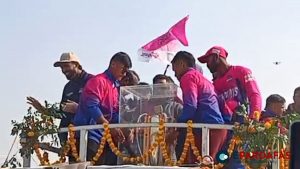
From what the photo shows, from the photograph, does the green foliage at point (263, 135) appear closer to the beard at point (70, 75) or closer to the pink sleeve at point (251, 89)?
the pink sleeve at point (251, 89)

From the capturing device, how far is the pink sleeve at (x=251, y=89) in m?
6.16

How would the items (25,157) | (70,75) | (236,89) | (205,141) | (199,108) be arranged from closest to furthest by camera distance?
(205,141), (199,108), (236,89), (25,157), (70,75)

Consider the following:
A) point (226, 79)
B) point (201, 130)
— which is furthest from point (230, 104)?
point (201, 130)

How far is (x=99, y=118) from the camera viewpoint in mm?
6090

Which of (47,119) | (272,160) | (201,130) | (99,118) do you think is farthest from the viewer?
(47,119)

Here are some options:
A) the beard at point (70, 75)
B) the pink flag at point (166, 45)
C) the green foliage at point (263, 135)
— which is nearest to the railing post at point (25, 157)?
the beard at point (70, 75)

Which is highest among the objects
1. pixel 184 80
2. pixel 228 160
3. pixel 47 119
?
pixel 184 80

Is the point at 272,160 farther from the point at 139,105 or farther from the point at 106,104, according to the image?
the point at 106,104

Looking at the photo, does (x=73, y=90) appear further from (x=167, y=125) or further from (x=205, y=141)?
(x=205, y=141)

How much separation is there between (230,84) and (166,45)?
163 cm

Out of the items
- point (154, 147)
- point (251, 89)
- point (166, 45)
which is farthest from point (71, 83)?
point (251, 89)

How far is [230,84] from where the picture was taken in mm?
6352

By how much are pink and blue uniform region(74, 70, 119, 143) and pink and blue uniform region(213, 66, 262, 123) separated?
121cm

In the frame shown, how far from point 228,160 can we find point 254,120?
544mm
